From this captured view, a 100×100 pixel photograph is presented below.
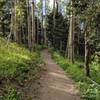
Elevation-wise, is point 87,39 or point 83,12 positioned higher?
point 83,12

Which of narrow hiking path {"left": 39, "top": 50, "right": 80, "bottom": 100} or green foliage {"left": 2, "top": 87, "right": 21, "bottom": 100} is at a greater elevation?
green foliage {"left": 2, "top": 87, "right": 21, "bottom": 100}

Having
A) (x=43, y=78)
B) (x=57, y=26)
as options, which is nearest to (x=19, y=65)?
(x=43, y=78)

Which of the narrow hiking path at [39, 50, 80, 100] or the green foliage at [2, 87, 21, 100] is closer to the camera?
the green foliage at [2, 87, 21, 100]

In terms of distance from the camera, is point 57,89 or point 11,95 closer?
point 11,95

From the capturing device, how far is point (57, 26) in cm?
4975

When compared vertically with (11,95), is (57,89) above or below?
below

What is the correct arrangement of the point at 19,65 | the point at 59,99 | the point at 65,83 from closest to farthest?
1. the point at 59,99
2. the point at 65,83
3. the point at 19,65

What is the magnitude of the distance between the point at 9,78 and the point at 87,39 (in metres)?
5.19

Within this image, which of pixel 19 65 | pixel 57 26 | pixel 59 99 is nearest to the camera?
pixel 59 99

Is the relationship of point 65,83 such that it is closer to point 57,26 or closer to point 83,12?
point 83,12

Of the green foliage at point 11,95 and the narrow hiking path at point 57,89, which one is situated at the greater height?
the green foliage at point 11,95

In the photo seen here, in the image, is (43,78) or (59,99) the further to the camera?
(43,78)

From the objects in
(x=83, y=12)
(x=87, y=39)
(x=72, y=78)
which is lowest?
(x=72, y=78)

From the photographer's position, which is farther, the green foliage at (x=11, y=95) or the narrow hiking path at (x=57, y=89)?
the narrow hiking path at (x=57, y=89)
